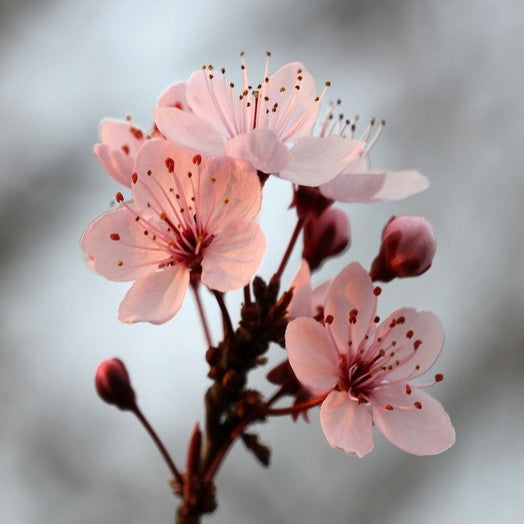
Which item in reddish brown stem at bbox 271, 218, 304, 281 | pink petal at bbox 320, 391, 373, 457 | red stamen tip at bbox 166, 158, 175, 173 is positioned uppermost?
red stamen tip at bbox 166, 158, 175, 173

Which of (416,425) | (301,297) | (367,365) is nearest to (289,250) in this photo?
(301,297)

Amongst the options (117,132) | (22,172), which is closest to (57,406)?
(22,172)

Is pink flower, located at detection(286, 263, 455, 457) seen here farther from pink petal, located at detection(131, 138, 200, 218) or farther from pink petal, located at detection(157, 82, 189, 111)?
pink petal, located at detection(157, 82, 189, 111)

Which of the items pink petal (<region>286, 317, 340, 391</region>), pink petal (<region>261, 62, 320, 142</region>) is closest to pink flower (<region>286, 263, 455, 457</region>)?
pink petal (<region>286, 317, 340, 391</region>)

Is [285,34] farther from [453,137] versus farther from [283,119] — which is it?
[283,119]

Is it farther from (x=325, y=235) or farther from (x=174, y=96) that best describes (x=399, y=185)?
(x=174, y=96)

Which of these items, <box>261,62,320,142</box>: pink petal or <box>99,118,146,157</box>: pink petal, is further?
<box>99,118,146,157</box>: pink petal
